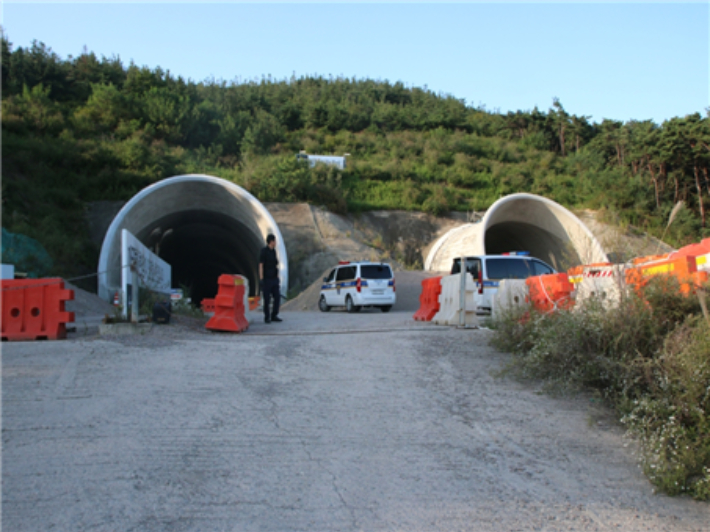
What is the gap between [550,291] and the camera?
8.34m

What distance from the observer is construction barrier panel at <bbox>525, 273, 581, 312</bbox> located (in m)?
8.12

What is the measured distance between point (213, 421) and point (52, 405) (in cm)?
164

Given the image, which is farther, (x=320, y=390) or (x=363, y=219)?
(x=363, y=219)

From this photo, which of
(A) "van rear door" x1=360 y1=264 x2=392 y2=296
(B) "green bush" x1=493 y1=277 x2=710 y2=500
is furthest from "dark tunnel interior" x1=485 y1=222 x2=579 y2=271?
(B) "green bush" x1=493 y1=277 x2=710 y2=500

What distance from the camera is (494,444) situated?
5090mm

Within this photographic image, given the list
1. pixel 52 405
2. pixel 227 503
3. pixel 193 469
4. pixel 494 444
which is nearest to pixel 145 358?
pixel 52 405

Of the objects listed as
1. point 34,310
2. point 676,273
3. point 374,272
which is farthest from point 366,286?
point 676,273

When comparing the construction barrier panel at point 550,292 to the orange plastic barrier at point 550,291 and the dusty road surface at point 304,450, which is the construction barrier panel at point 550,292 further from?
the dusty road surface at point 304,450

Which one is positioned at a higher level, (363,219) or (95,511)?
(363,219)

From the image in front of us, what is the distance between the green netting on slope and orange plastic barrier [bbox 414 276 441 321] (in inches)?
576

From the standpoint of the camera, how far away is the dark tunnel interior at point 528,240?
27391 millimetres

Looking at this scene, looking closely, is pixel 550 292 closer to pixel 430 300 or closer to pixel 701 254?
pixel 701 254

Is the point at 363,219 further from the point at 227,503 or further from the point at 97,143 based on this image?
the point at 227,503

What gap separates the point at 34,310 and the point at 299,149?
160 feet
